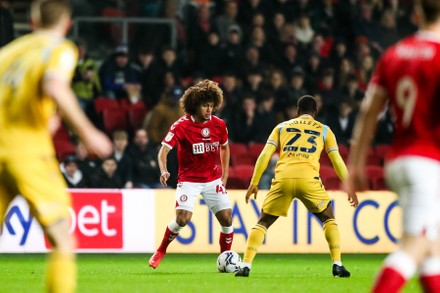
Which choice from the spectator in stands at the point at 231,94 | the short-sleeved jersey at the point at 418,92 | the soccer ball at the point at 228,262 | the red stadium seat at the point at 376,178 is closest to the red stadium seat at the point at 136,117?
the spectator in stands at the point at 231,94

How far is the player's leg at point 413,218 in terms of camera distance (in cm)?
554

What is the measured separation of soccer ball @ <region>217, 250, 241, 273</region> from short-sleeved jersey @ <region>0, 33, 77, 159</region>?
5.51 metres

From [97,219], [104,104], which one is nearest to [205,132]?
[97,219]

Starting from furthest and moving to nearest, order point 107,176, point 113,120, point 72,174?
1. point 113,120
2. point 107,176
3. point 72,174

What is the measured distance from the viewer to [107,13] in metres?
20.0

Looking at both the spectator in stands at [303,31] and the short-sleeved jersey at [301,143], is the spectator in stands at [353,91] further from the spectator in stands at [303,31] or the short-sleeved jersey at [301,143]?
the short-sleeved jersey at [301,143]

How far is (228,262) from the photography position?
11328mm

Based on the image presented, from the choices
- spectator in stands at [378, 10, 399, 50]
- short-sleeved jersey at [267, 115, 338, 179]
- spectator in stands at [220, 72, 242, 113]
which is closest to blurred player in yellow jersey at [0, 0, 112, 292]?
short-sleeved jersey at [267, 115, 338, 179]

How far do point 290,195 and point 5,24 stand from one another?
9078mm

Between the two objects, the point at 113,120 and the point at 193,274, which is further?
the point at 113,120

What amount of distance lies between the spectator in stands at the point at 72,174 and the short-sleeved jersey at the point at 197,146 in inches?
188

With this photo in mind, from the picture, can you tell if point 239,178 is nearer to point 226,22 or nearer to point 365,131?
point 226,22

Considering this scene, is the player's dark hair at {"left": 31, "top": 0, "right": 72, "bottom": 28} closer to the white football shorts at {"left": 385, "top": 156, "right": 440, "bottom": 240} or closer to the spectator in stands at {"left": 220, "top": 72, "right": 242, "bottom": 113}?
the white football shorts at {"left": 385, "top": 156, "right": 440, "bottom": 240}

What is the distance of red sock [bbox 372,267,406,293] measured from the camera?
551 cm
